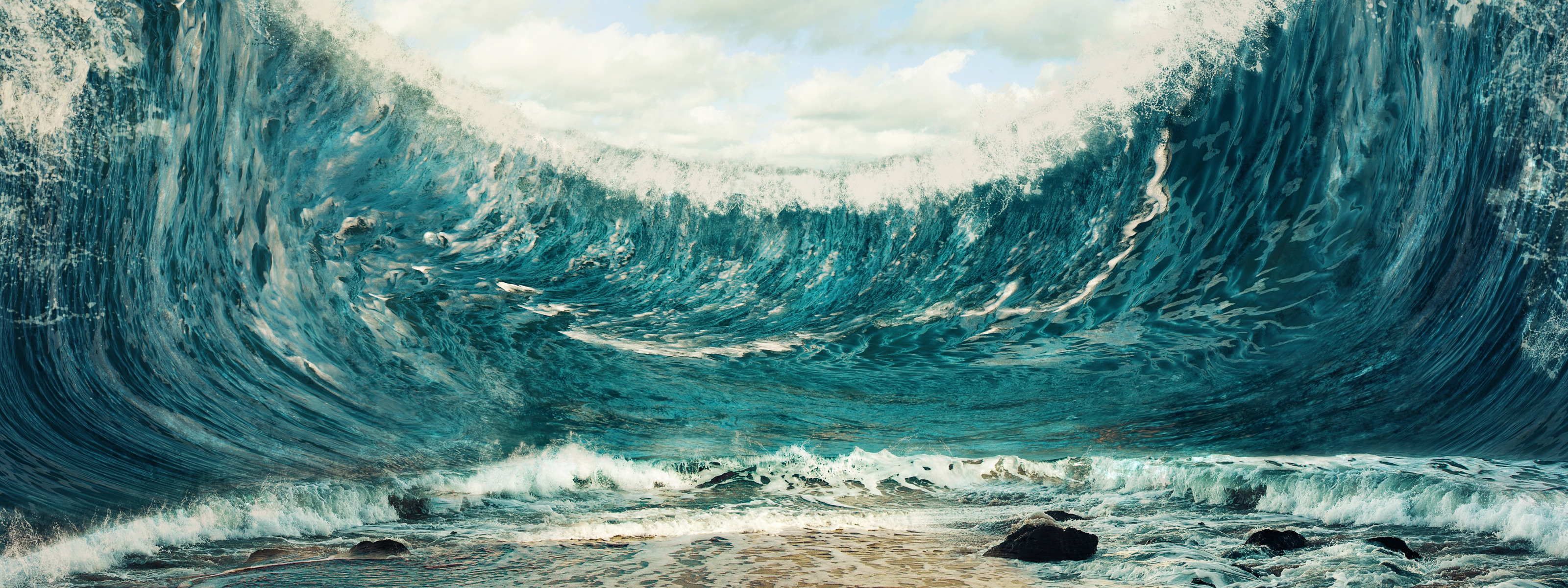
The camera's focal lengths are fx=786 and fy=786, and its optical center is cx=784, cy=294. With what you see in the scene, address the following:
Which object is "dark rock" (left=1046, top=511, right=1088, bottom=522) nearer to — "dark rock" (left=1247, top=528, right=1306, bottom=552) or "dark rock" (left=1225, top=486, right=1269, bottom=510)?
"dark rock" (left=1225, top=486, right=1269, bottom=510)

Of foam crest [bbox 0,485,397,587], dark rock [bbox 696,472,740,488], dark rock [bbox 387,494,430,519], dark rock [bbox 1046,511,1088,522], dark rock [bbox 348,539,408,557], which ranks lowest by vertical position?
dark rock [bbox 1046,511,1088,522]

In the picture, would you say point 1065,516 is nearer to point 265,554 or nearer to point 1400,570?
point 1400,570

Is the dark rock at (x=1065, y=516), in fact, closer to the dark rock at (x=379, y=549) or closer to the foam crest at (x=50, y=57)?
the dark rock at (x=379, y=549)

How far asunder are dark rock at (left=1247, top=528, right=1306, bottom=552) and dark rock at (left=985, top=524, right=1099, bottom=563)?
113cm

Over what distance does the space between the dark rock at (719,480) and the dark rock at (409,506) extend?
3085 mm

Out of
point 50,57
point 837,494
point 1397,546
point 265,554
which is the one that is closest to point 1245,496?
point 1397,546

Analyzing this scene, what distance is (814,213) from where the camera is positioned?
25.7 ft

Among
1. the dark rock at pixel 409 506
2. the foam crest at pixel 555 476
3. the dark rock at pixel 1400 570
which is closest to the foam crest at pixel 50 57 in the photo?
the dark rock at pixel 409 506

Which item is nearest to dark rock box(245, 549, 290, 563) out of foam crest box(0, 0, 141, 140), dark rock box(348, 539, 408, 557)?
dark rock box(348, 539, 408, 557)

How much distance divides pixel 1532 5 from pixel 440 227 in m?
7.44

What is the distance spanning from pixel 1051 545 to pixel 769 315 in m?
3.12

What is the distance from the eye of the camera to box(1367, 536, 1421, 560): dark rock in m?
4.96

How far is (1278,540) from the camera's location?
18.3 feet

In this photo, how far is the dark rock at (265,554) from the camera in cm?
530
